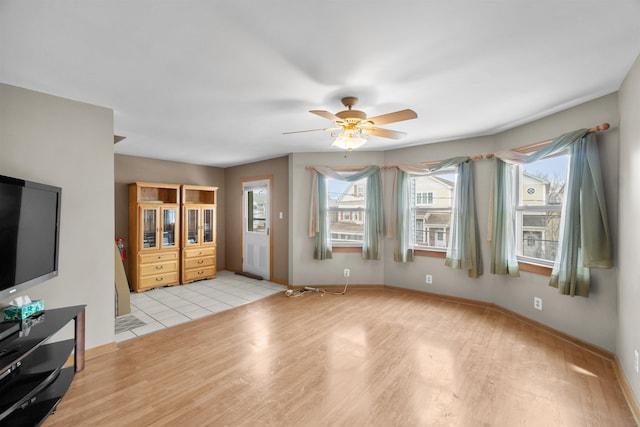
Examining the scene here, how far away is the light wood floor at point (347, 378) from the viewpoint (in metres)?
1.82

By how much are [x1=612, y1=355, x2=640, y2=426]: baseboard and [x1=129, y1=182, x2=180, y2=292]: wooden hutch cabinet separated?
18.8 ft

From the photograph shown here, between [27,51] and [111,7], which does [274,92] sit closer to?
[111,7]

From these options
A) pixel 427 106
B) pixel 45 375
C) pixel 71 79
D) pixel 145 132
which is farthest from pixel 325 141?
pixel 45 375

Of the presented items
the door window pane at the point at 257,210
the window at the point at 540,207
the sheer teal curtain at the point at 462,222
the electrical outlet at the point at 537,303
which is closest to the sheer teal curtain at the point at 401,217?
the sheer teal curtain at the point at 462,222

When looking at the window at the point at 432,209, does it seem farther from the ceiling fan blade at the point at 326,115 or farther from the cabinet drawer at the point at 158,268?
the cabinet drawer at the point at 158,268

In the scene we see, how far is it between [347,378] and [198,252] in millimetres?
4091

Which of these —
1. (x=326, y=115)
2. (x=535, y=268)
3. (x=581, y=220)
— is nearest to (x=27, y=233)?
(x=326, y=115)

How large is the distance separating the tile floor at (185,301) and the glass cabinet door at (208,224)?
2.74ft

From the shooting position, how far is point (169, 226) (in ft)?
16.7

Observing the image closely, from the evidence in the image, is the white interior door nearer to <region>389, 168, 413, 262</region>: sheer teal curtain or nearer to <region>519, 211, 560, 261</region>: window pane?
<region>389, 168, 413, 262</region>: sheer teal curtain

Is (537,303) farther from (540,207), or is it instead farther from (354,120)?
(354,120)

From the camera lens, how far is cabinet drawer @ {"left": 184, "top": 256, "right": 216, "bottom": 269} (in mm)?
A: 5191

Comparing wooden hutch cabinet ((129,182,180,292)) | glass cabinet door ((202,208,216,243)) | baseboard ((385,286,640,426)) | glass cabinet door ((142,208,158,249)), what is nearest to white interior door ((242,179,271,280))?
glass cabinet door ((202,208,216,243))

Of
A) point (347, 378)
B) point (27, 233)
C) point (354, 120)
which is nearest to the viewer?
point (27, 233)
